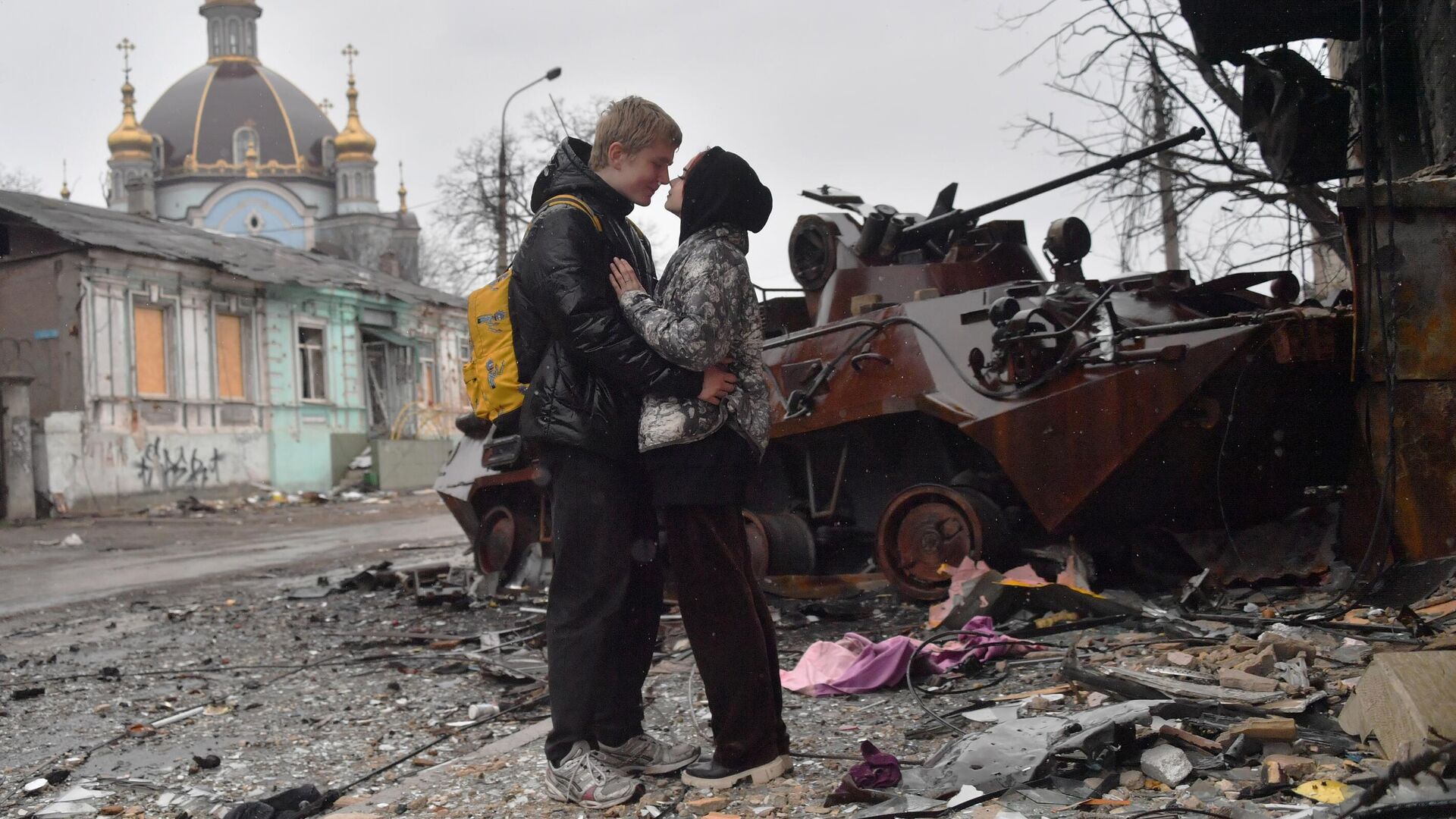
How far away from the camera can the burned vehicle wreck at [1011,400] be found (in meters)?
6.12

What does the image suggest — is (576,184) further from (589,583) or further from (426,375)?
(426,375)

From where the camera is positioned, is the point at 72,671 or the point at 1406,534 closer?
the point at 1406,534

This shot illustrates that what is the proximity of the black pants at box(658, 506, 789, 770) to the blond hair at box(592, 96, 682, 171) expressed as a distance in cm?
99

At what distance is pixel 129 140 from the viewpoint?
56594 millimetres

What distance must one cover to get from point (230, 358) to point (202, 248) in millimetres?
2185

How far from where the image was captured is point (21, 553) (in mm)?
14500

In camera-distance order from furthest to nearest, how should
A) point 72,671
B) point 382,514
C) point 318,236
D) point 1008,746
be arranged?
point 318,236, point 382,514, point 72,671, point 1008,746

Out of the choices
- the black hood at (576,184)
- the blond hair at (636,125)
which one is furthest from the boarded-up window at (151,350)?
the blond hair at (636,125)

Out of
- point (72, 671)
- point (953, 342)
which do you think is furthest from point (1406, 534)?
point (72, 671)

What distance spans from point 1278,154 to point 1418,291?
298cm

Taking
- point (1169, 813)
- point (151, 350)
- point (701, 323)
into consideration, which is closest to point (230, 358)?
point (151, 350)

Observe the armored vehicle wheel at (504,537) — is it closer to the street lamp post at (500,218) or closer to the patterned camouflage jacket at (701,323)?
the patterned camouflage jacket at (701,323)

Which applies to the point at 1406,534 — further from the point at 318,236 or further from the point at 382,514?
the point at 318,236

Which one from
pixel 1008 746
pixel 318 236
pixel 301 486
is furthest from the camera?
pixel 318 236
